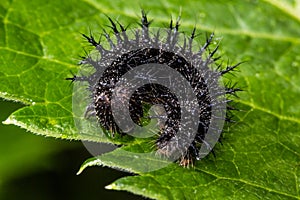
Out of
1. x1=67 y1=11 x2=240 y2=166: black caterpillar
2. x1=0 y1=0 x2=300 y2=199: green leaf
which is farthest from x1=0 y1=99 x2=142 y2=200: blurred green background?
x1=67 y1=11 x2=240 y2=166: black caterpillar

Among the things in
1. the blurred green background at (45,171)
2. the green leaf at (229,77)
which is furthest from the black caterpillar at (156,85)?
the blurred green background at (45,171)

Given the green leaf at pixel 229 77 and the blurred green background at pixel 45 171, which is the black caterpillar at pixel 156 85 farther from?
the blurred green background at pixel 45 171

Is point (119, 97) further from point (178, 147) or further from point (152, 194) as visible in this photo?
point (152, 194)

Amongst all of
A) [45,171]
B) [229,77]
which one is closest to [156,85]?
[229,77]

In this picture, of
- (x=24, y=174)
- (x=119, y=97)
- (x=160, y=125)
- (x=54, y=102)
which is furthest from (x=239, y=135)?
(x=24, y=174)

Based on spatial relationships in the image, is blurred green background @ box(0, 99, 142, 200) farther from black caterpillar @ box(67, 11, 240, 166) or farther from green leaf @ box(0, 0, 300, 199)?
black caterpillar @ box(67, 11, 240, 166)
